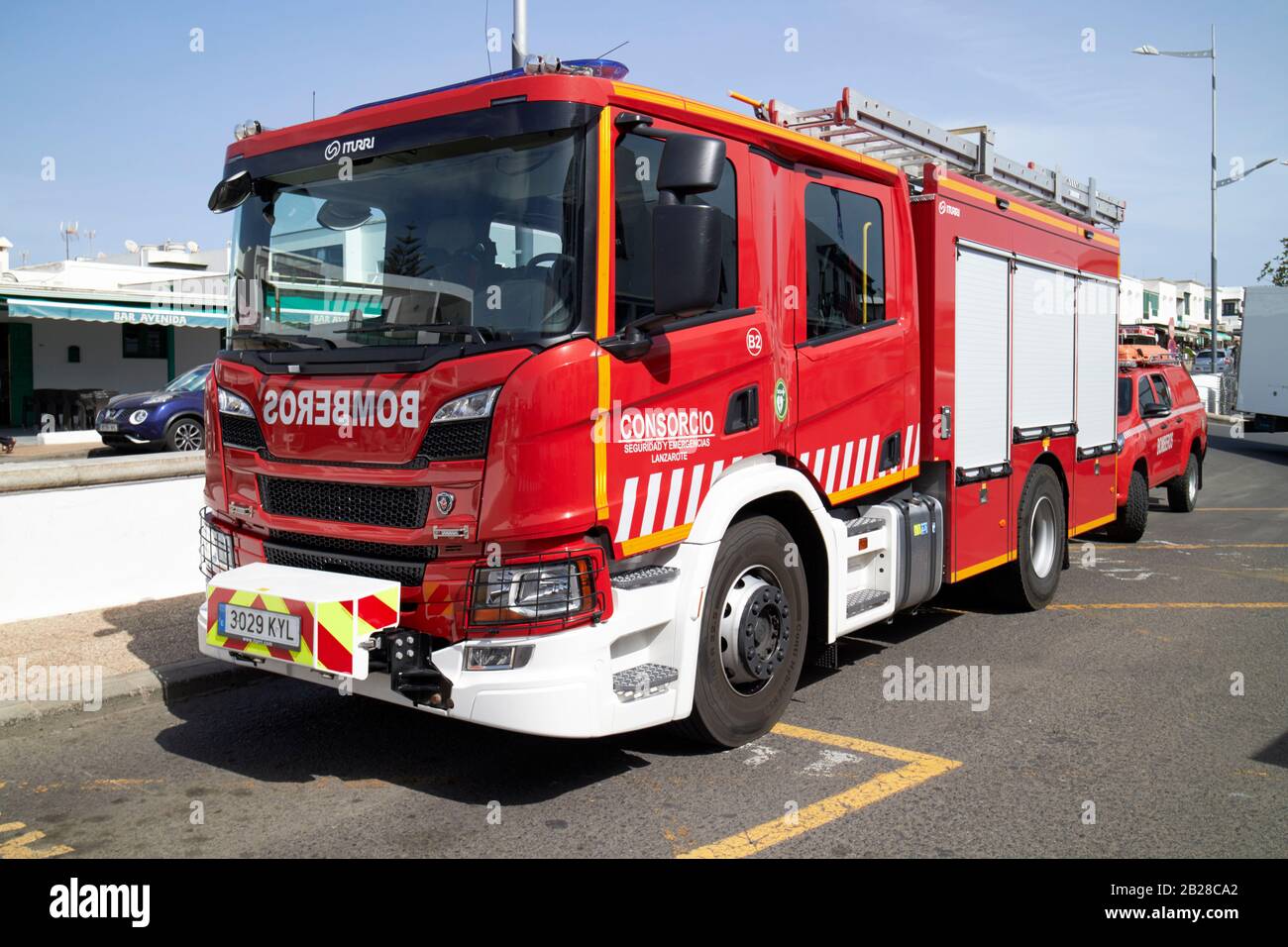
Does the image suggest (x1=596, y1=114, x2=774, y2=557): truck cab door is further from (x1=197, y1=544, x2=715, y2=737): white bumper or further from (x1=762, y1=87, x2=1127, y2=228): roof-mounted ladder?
(x1=762, y1=87, x2=1127, y2=228): roof-mounted ladder

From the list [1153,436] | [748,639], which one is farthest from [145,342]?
[748,639]

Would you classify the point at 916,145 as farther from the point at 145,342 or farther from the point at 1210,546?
the point at 145,342

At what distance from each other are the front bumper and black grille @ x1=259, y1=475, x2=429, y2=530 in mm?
546

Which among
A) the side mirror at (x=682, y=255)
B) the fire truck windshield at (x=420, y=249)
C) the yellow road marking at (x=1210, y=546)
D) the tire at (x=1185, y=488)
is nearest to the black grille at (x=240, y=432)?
the fire truck windshield at (x=420, y=249)

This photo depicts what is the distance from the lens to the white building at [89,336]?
24.4 m

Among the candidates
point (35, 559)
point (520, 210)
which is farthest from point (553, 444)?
point (35, 559)

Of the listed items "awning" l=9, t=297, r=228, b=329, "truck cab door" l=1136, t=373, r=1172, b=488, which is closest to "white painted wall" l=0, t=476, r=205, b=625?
"truck cab door" l=1136, t=373, r=1172, b=488

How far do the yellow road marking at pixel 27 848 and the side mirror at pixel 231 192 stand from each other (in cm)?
283

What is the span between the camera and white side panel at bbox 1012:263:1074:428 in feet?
24.9

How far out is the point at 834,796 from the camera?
14.6 ft

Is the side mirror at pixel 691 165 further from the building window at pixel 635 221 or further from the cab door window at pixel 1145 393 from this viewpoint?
the cab door window at pixel 1145 393

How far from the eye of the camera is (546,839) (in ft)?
13.3

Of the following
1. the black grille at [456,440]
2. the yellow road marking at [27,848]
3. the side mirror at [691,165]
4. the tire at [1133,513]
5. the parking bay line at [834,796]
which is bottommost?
the yellow road marking at [27,848]
